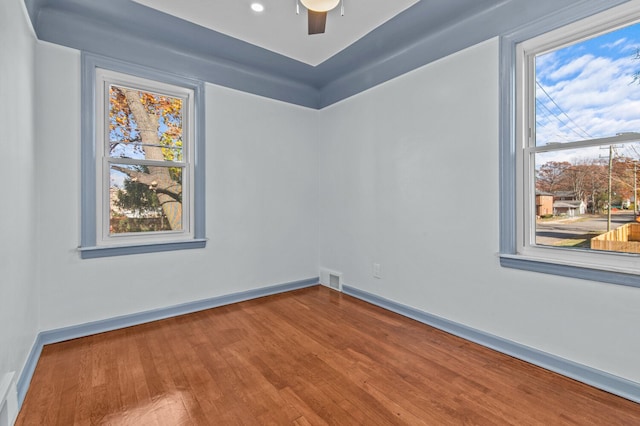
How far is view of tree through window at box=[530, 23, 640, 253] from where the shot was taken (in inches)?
71.7

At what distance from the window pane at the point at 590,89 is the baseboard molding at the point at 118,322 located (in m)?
3.13

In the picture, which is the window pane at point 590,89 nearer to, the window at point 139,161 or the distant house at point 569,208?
the distant house at point 569,208

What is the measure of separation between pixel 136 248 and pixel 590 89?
379 centimetres

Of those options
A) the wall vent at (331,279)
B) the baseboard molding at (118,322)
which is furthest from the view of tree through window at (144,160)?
the wall vent at (331,279)

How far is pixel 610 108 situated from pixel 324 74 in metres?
2.69

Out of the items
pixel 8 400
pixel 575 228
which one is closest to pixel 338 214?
pixel 575 228

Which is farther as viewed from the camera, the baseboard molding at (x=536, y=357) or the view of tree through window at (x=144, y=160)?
the view of tree through window at (x=144, y=160)

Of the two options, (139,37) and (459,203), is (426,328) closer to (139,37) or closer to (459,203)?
(459,203)

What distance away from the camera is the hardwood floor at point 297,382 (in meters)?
1.58

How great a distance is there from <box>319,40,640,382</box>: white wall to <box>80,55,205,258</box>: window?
178cm

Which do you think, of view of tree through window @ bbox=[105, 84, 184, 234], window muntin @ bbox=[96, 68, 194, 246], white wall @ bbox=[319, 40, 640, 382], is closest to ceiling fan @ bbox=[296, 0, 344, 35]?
white wall @ bbox=[319, 40, 640, 382]

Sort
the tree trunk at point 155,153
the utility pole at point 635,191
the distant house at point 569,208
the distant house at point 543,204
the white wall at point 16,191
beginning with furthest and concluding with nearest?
the tree trunk at point 155,153 → the distant house at point 543,204 → the distant house at point 569,208 → the utility pole at point 635,191 → the white wall at point 16,191

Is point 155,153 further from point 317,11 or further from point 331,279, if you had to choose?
point 331,279

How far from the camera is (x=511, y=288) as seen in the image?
2.23m
